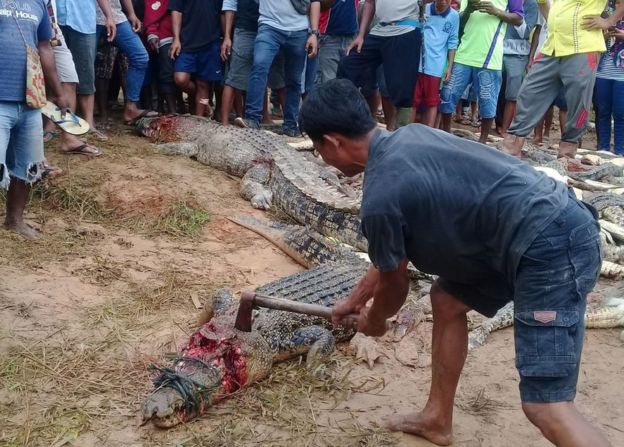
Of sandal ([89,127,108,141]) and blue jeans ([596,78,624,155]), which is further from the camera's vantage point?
blue jeans ([596,78,624,155])

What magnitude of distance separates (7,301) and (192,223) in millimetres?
1650

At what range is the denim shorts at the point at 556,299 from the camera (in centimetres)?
208

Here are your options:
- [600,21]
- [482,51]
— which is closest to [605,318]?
[600,21]

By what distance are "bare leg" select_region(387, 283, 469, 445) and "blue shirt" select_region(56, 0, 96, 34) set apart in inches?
183

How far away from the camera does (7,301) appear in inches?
142

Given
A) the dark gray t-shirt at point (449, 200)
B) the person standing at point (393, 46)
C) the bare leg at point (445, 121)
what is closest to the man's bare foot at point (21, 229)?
the dark gray t-shirt at point (449, 200)

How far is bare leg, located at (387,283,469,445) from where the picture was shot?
2.60m

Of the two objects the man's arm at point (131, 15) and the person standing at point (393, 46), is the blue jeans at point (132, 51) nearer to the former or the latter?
the man's arm at point (131, 15)

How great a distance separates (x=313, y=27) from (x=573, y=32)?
266 centimetres

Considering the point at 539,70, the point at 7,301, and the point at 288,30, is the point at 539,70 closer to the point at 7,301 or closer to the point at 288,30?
the point at 288,30

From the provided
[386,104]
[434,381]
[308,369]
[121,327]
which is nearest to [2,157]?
[121,327]

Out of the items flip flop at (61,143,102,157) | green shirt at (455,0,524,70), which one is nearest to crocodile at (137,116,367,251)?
flip flop at (61,143,102,157)

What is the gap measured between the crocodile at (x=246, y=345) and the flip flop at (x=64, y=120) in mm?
1931

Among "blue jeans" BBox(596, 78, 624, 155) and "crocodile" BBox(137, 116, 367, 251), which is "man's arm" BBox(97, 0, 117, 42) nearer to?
"crocodile" BBox(137, 116, 367, 251)
